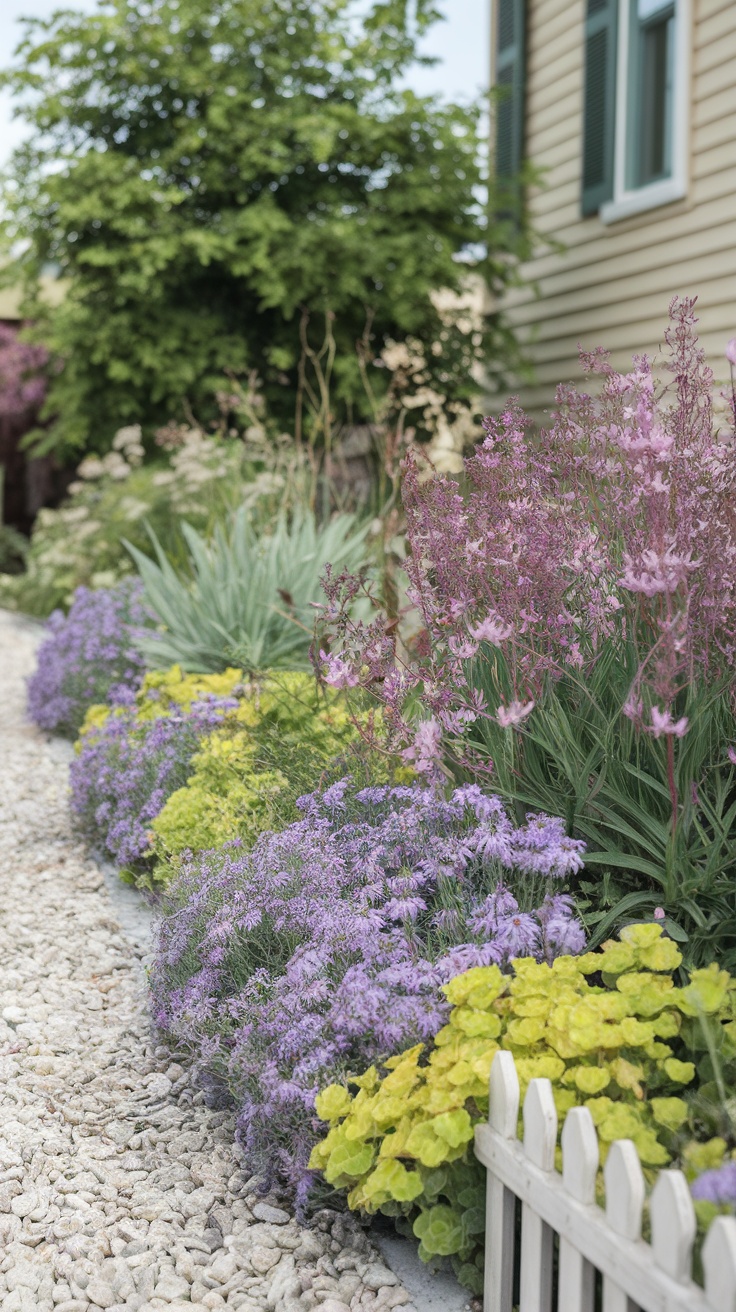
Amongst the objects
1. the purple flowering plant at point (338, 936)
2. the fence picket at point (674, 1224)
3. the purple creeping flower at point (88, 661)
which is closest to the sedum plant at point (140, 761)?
the purple creeping flower at point (88, 661)

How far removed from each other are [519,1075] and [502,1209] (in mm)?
198

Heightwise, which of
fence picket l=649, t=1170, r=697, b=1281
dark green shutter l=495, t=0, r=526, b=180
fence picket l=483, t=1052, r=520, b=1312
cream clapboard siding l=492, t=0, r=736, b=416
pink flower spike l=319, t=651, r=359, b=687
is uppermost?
dark green shutter l=495, t=0, r=526, b=180

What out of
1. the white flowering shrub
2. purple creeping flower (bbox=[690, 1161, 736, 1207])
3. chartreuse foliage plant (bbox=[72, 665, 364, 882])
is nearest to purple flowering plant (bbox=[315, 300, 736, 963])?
chartreuse foliage plant (bbox=[72, 665, 364, 882])

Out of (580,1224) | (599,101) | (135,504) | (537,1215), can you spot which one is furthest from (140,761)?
(599,101)

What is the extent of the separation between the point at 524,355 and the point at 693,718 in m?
7.07

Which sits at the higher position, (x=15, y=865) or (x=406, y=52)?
(x=406, y=52)

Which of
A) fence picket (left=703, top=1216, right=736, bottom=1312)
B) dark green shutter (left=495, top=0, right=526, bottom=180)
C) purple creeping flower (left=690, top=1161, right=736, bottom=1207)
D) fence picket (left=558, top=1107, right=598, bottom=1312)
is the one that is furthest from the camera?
dark green shutter (left=495, top=0, right=526, bottom=180)

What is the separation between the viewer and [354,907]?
2.32 metres

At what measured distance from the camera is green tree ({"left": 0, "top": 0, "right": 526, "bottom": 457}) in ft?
27.2

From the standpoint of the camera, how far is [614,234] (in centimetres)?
714

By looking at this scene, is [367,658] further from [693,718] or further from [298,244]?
[298,244]

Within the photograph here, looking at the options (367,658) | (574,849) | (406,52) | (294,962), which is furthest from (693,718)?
(406,52)

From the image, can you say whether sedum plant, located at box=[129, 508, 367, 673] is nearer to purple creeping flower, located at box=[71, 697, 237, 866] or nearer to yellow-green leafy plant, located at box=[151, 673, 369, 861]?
purple creeping flower, located at box=[71, 697, 237, 866]

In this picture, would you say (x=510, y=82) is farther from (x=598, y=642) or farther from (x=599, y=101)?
(x=598, y=642)
